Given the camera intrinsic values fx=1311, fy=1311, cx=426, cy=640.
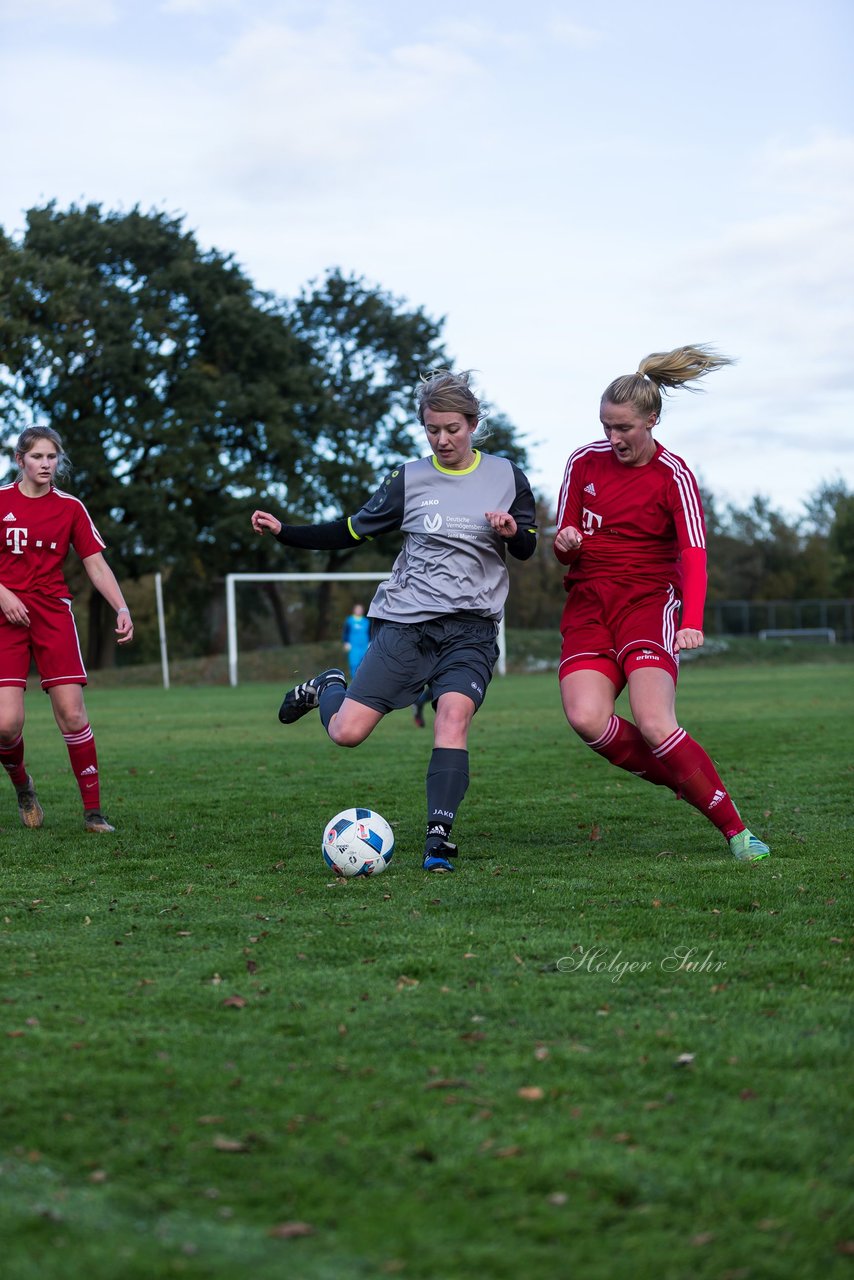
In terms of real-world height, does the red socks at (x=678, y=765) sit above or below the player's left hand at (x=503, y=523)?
below

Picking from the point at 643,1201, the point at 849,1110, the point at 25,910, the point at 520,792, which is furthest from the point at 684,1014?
the point at 520,792

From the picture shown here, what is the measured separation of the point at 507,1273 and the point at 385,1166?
0.45 metres

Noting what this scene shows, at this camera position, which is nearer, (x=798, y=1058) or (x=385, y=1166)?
(x=385, y=1166)

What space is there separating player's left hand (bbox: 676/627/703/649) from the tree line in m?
30.8

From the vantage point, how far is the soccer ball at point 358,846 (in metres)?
5.67

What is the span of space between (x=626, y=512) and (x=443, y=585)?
2.96 feet

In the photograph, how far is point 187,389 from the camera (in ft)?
128

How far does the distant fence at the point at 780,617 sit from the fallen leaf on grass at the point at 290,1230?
53.7m

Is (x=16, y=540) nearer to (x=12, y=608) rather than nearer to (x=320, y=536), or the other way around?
(x=12, y=608)

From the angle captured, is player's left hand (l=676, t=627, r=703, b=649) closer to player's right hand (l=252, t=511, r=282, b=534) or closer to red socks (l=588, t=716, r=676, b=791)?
red socks (l=588, t=716, r=676, b=791)

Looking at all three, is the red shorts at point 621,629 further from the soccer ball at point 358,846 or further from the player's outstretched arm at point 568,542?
the soccer ball at point 358,846

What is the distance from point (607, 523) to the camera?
6059mm

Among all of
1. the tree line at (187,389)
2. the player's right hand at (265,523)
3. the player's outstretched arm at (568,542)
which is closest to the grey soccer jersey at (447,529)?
the player's outstretched arm at (568,542)

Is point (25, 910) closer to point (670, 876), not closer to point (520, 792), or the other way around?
point (670, 876)
